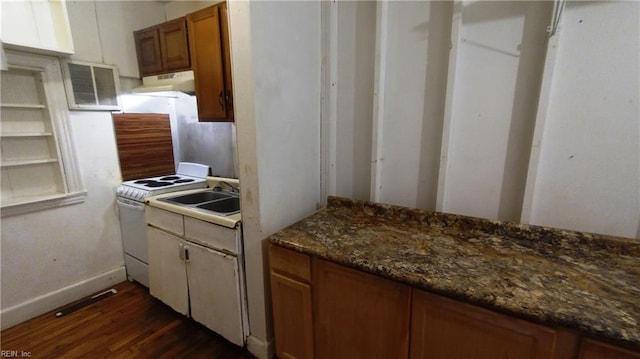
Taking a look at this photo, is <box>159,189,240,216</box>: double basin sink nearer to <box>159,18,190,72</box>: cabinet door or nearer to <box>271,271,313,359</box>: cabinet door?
<box>271,271,313,359</box>: cabinet door

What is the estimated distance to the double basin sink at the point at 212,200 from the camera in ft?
6.66

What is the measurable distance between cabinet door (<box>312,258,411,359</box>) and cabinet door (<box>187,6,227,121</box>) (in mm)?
1323

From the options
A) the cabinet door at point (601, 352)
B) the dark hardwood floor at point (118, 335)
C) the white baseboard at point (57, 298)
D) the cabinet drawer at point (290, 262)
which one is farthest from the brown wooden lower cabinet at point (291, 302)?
the white baseboard at point (57, 298)

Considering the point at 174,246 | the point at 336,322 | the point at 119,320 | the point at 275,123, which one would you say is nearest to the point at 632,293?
the point at 336,322

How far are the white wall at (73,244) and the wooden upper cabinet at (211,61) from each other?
1054mm

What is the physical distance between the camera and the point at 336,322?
51.4 inches

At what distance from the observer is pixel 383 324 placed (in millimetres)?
1167

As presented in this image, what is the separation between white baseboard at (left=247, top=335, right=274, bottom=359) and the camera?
5.36 feet

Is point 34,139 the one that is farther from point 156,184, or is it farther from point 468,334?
point 468,334

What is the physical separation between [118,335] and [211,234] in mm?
1058

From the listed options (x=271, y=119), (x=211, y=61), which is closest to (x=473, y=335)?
(x=271, y=119)

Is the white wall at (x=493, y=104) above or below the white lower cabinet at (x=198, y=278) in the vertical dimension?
above

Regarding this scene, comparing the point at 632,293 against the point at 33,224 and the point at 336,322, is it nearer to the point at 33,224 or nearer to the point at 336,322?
the point at 336,322

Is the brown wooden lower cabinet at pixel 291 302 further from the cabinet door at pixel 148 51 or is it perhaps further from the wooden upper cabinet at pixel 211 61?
the cabinet door at pixel 148 51
